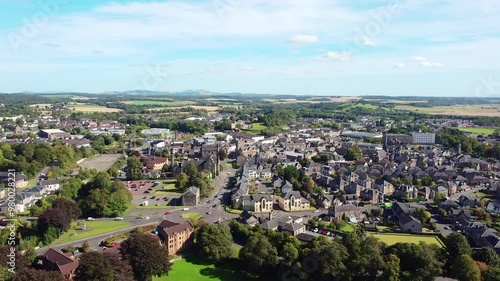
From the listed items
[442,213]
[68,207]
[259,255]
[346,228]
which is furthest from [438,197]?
[68,207]

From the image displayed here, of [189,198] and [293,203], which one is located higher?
[189,198]

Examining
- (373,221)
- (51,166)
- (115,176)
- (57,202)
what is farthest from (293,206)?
(51,166)

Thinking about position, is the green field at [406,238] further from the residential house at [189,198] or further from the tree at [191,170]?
the tree at [191,170]

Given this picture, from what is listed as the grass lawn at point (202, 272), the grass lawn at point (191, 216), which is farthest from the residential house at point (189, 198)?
the grass lawn at point (202, 272)

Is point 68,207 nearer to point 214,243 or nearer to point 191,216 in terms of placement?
point 191,216

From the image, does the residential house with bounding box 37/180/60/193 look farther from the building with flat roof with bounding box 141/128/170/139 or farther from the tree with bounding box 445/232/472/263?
the building with flat roof with bounding box 141/128/170/139

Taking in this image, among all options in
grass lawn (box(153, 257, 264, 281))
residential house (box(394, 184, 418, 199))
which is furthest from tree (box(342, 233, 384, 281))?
residential house (box(394, 184, 418, 199))
